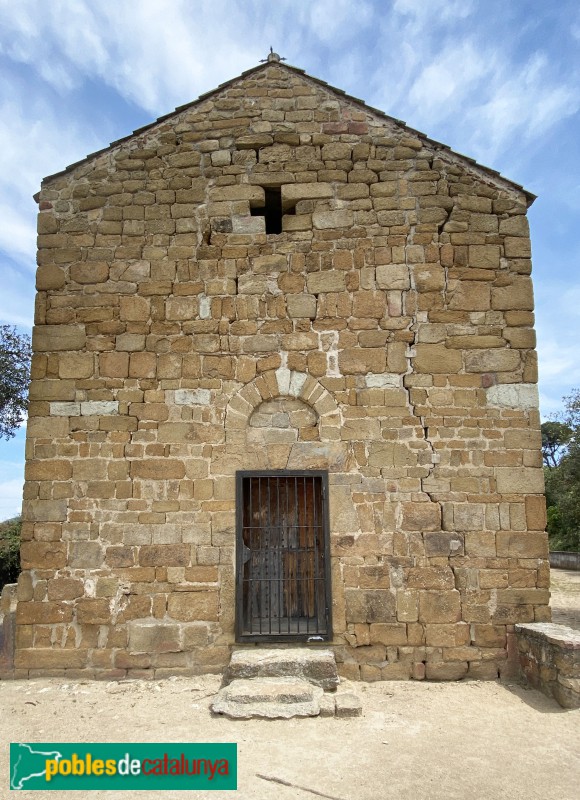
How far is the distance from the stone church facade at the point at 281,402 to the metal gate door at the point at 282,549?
0.03 meters

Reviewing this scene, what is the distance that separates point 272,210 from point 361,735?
19.5ft

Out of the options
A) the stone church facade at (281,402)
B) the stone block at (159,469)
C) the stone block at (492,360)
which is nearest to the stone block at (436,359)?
the stone church facade at (281,402)

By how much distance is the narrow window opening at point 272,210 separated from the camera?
742 centimetres

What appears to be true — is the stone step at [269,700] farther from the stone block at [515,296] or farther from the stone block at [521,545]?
the stone block at [515,296]

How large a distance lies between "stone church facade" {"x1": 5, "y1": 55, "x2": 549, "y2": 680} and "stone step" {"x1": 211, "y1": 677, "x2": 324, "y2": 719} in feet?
2.28

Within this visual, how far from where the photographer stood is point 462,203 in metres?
7.20

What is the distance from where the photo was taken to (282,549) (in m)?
6.62

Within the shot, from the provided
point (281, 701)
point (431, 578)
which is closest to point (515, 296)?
point (431, 578)

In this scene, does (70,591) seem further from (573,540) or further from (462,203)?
(573,540)

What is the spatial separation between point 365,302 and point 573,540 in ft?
53.2

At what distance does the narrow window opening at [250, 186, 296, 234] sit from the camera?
24.3ft

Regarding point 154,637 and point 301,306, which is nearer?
point 154,637

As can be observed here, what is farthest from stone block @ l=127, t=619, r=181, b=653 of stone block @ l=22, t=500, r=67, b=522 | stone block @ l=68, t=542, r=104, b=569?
stone block @ l=22, t=500, r=67, b=522

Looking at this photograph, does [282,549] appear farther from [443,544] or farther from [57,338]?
[57,338]
